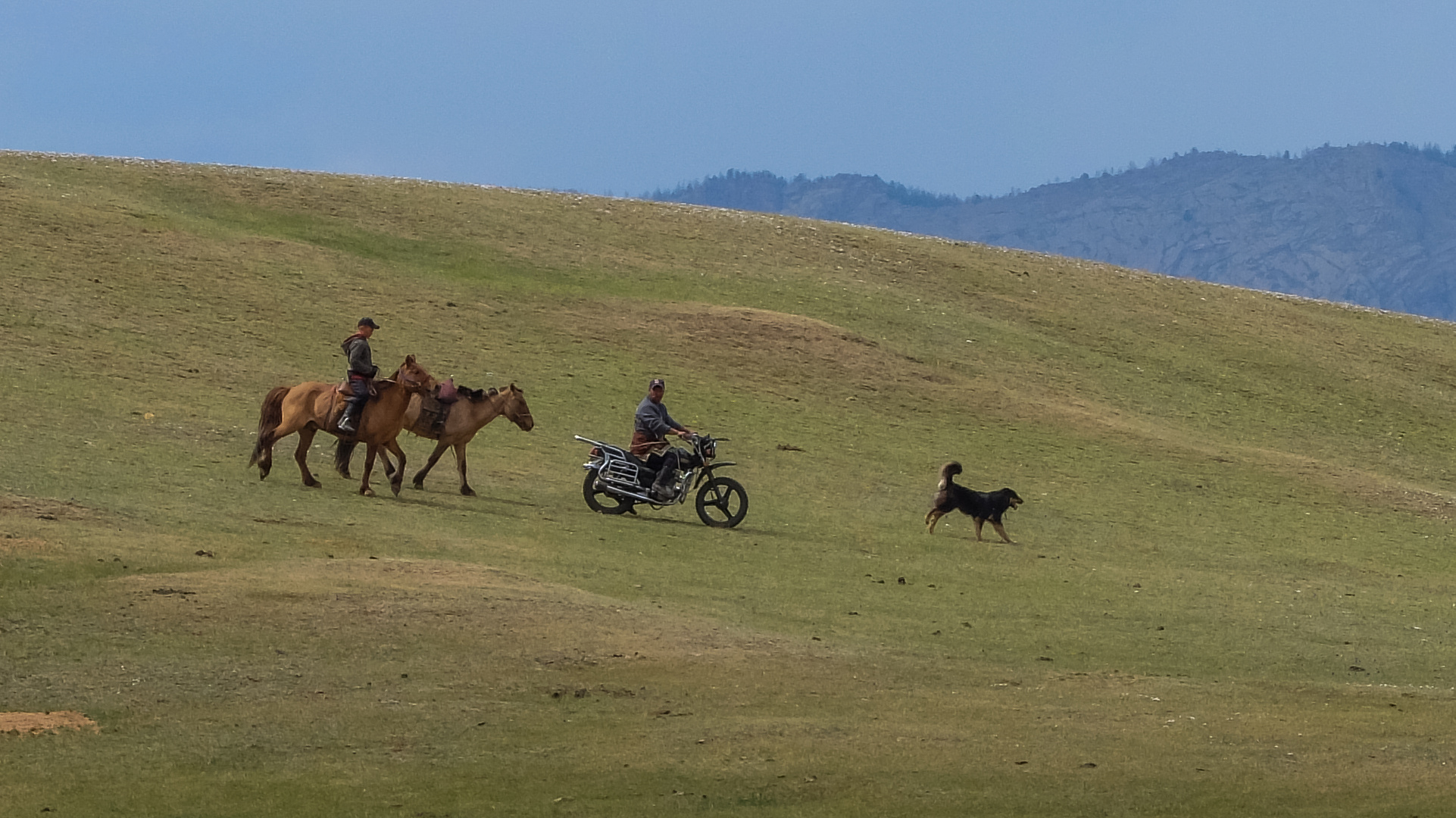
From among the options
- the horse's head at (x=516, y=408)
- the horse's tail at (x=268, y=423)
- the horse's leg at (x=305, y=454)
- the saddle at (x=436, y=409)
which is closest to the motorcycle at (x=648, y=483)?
the horse's head at (x=516, y=408)

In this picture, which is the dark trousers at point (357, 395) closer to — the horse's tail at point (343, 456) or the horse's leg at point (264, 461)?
the horse's tail at point (343, 456)

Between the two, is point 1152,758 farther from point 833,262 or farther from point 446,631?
point 833,262

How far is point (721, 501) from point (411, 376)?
13.4 ft

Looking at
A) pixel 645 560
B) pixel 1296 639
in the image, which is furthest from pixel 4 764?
pixel 1296 639

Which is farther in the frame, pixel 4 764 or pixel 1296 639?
pixel 1296 639

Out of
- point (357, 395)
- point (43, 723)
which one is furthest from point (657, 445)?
point (43, 723)

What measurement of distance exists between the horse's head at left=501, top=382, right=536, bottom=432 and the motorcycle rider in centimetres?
171

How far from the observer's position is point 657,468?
22750 millimetres

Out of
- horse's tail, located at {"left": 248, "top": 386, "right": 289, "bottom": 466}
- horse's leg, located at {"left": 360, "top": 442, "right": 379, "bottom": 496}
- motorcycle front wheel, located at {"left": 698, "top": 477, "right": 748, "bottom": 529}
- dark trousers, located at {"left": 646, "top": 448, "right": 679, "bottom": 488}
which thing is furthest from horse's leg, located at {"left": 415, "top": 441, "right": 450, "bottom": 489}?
motorcycle front wheel, located at {"left": 698, "top": 477, "right": 748, "bottom": 529}

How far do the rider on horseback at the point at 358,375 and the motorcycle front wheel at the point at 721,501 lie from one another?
14.1ft

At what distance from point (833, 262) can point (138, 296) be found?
19.8 meters

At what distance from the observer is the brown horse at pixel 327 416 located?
21.7 m

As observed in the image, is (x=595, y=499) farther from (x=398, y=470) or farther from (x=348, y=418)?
(x=348, y=418)

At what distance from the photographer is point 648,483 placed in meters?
22.8
